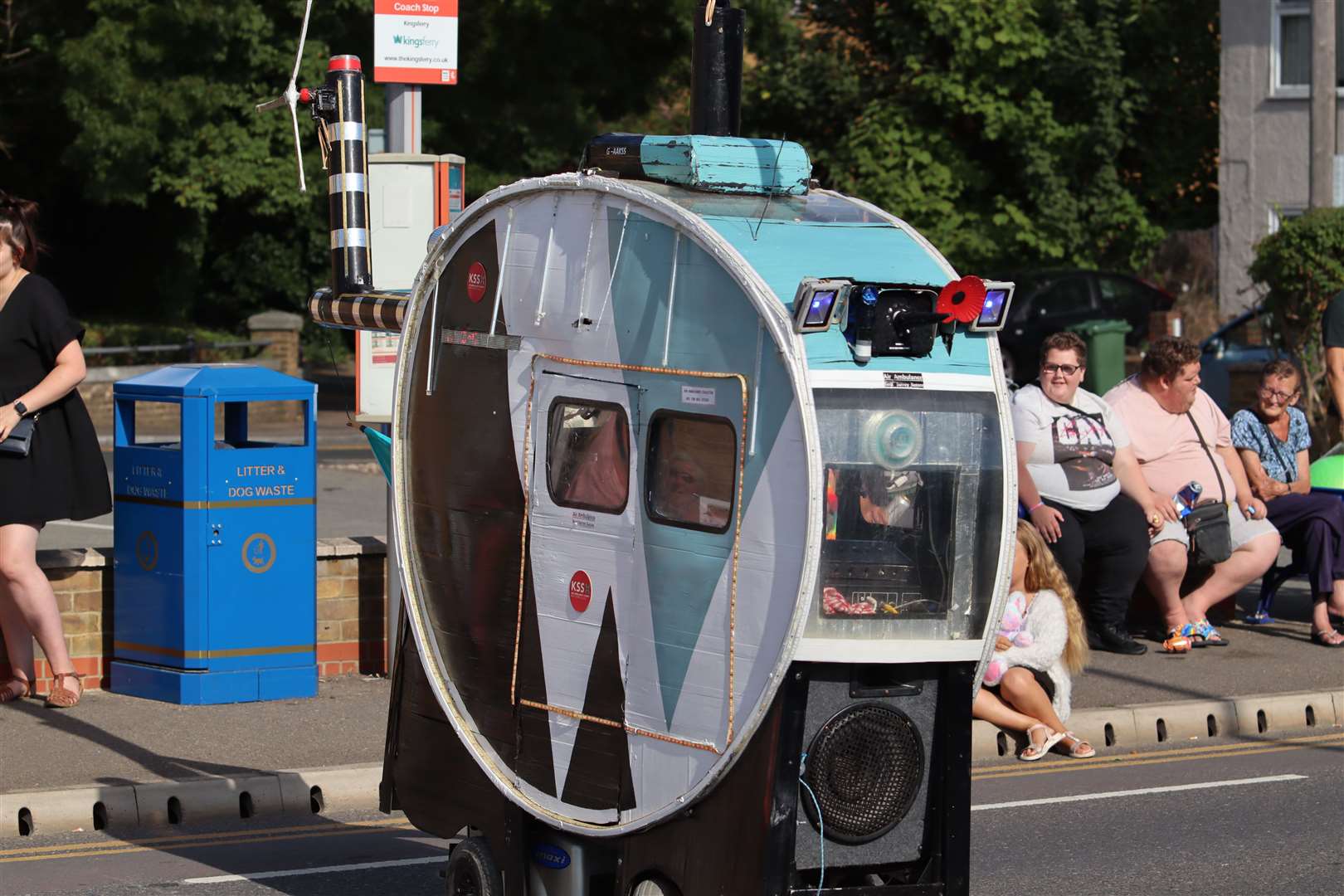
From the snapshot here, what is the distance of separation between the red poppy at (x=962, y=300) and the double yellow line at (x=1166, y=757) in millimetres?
4228

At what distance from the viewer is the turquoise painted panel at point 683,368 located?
17.0ft

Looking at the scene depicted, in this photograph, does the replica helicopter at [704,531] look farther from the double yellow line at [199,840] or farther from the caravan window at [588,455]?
the double yellow line at [199,840]

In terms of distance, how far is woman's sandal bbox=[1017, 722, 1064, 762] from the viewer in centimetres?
937

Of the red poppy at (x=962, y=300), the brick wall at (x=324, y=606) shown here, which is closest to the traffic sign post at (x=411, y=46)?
the brick wall at (x=324, y=606)

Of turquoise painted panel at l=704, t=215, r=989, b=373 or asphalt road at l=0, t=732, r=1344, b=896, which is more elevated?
turquoise painted panel at l=704, t=215, r=989, b=373

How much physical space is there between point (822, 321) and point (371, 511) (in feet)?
39.3

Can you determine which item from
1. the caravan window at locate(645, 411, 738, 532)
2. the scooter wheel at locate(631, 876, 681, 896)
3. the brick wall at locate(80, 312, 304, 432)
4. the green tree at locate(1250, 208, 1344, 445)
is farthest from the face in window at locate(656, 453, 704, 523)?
the brick wall at locate(80, 312, 304, 432)

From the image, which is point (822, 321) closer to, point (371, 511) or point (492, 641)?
point (492, 641)

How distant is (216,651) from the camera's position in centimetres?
940

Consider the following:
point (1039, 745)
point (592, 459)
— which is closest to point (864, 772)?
point (592, 459)

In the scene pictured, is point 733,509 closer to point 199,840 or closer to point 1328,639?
point 199,840

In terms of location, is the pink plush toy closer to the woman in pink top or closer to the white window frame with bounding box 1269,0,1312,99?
the woman in pink top

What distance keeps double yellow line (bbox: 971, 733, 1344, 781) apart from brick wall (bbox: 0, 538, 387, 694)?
3353mm

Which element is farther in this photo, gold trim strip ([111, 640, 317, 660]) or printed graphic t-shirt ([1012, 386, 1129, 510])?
printed graphic t-shirt ([1012, 386, 1129, 510])
